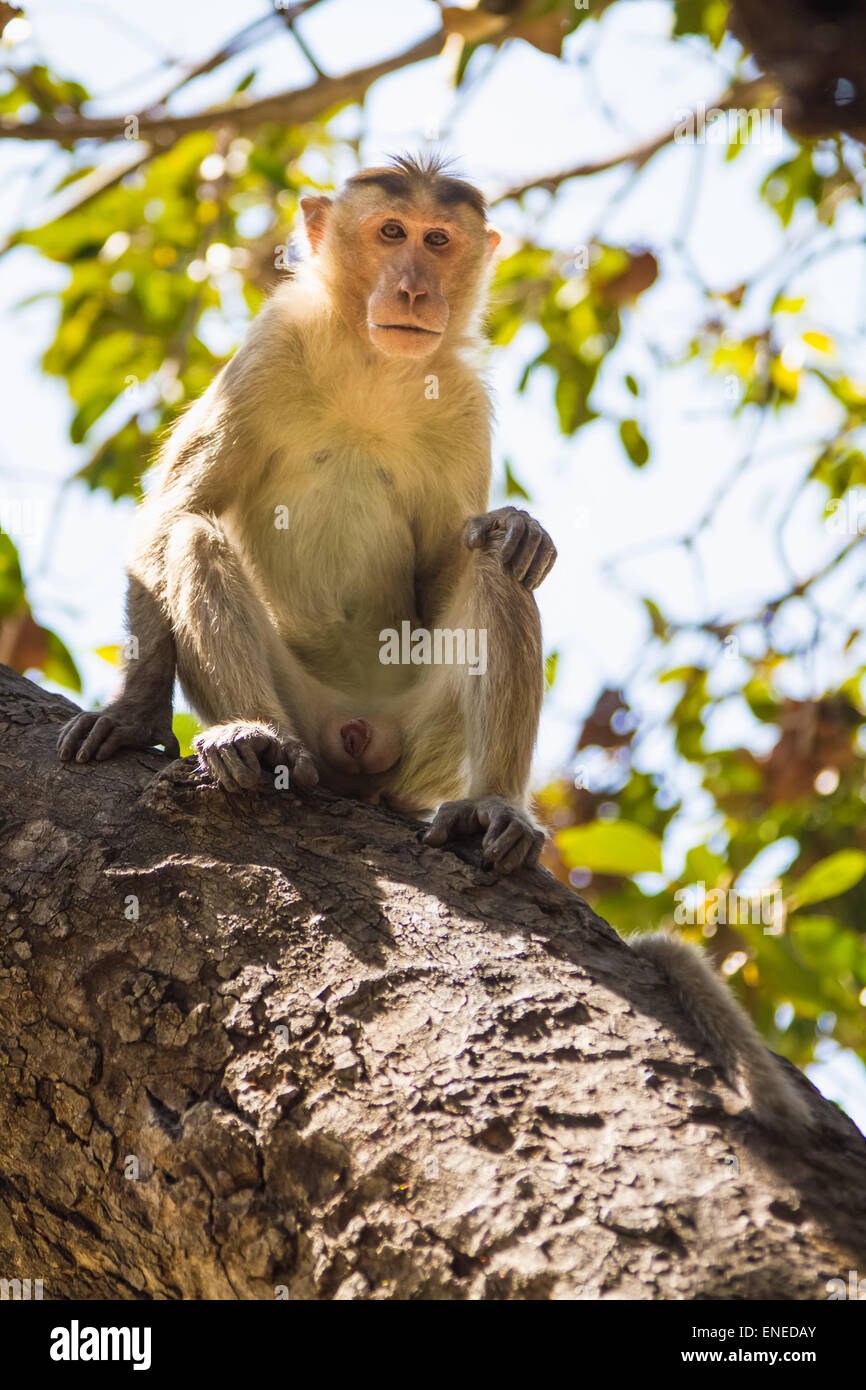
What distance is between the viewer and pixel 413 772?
17.3 ft

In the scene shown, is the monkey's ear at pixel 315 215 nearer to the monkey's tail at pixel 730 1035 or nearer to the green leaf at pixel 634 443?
the green leaf at pixel 634 443

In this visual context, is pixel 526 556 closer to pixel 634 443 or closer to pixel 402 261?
pixel 402 261

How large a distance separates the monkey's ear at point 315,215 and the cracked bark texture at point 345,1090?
355cm

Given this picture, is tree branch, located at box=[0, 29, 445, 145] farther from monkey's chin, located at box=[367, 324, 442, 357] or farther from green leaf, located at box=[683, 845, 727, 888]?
green leaf, located at box=[683, 845, 727, 888]

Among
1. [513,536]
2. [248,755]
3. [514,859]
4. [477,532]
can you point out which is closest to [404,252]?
[477,532]

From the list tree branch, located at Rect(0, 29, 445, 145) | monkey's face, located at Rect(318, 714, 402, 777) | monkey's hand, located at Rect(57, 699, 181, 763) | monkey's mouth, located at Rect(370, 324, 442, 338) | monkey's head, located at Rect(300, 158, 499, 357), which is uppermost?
tree branch, located at Rect(0, 29, 445, 145)

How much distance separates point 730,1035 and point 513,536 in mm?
2381

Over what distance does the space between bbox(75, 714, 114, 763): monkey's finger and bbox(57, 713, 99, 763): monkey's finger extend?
22mm

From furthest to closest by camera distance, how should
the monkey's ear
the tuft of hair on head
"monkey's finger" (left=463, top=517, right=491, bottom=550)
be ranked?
the monkey's ear → the tuft of hair on head → "monkey's finger" (left=463, top=517, right=491, bottom=550)

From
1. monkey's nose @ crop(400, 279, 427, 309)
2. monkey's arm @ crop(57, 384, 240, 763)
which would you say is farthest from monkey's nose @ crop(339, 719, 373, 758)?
monkey's nose @ crop(400, 279, 427, 309)

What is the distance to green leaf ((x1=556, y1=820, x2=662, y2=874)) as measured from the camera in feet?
17.2

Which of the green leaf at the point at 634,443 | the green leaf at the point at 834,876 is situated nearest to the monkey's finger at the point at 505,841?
the green leaf at the point at 834,876

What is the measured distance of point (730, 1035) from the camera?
2818 millimetres

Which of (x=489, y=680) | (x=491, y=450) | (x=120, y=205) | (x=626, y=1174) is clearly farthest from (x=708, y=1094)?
(x=120, y=205)
